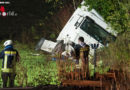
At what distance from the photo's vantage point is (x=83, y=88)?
12875 millimetres

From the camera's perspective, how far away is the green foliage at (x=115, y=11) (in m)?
19.2

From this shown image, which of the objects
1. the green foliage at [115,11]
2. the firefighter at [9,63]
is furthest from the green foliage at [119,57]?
the green foliage at [115,11]

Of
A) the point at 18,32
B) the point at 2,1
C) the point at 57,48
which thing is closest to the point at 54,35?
the point at 18,32

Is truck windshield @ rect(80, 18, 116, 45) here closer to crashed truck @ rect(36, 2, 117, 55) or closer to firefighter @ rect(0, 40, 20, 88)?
crashed truck @ rect(36, 2, 117, 55)

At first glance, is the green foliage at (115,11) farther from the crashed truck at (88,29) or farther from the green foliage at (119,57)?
the green foliage at (119,57)

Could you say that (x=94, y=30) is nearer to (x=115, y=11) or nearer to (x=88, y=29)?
(x=88, y=29)

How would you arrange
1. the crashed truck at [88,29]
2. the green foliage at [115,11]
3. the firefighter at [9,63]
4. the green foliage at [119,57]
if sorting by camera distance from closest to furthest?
the firefighter at [9,63], the green foliage at [119,57], the green foliage at [115,11], the crashed truck at [88,29]

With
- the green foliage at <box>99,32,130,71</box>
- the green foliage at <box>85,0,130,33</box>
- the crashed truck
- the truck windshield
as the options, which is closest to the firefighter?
the green foliage at <box>99,32,130,71</box>

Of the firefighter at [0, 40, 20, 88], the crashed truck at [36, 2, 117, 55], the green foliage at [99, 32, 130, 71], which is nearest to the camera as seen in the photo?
the firefighter at [0, 40, 20, 88]

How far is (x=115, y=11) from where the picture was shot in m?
20.7

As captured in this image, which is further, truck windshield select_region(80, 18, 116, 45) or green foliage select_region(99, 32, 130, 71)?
truck windshield select_region(80, 18, 116, 45)

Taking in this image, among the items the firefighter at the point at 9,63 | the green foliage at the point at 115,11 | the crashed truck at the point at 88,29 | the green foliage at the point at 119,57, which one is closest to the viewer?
the firefighter at the point at 9,63

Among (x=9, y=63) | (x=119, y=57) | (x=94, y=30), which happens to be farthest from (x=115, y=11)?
(x=9, y=63)

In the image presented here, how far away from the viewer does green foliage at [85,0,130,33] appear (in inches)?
758
